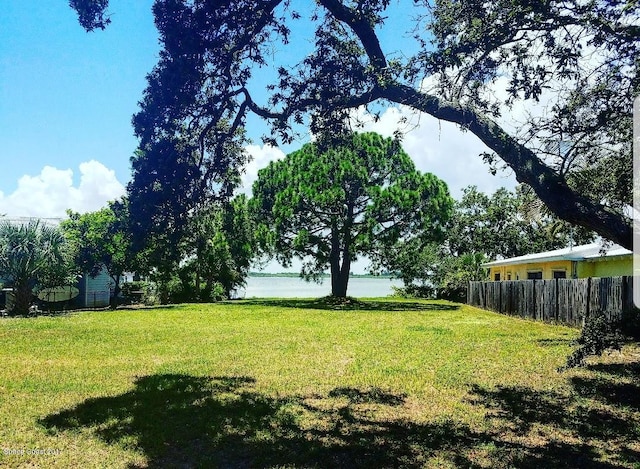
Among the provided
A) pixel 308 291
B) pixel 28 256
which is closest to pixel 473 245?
pixel 308 291

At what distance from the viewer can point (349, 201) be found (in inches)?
1180

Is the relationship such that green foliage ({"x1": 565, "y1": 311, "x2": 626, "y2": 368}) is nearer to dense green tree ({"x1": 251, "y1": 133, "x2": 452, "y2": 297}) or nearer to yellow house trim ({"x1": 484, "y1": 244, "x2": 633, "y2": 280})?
yellow house trim ({"x1": 484, "y1": 244, "x2": 633, "y2": 280})

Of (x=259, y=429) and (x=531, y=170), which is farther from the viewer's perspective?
(x=259, y=429)

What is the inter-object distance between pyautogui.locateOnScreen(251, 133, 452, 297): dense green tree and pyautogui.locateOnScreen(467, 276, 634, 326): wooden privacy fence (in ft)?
20.8

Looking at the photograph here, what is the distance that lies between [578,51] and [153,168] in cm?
581

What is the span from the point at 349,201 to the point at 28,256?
16.8m

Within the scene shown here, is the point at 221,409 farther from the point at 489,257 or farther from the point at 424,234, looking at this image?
the point at 489,257

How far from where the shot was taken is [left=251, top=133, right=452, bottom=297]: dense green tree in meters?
28.8

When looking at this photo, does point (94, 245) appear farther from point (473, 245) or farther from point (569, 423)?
point (473, 245)

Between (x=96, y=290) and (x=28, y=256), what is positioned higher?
(x=28, y=256)

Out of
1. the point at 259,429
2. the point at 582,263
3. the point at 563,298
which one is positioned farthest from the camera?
the point at 582,263

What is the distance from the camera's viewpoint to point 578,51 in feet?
20.9

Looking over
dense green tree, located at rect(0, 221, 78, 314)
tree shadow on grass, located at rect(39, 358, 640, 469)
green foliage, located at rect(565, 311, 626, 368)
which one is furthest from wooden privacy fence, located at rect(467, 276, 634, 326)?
dense green tree, located at rect(0, 221, 78, 314)

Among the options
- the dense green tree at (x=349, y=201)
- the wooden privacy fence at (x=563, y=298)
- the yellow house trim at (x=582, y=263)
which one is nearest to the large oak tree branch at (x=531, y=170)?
the wooden privacy fence at (x=563, y=298)
